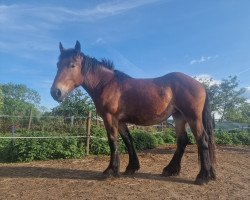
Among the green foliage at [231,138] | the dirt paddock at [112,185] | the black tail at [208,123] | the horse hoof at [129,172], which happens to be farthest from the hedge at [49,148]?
the green foliage at [231,138]

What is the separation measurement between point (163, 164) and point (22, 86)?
8522 centimetres

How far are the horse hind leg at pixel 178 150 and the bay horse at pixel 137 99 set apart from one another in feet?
0.37

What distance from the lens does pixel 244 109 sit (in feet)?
198

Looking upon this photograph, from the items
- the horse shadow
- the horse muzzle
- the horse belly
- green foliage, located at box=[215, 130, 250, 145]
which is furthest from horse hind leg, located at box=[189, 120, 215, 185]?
green foliage, located at box=[215, 130, 250, 145]

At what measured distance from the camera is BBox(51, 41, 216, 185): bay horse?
5332 mm

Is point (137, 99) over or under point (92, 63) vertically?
under

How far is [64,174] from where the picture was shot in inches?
235

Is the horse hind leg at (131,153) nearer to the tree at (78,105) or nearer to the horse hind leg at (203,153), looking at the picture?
the horse hind leg at (203,153)

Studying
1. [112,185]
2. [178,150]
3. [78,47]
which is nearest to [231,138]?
[178,150]

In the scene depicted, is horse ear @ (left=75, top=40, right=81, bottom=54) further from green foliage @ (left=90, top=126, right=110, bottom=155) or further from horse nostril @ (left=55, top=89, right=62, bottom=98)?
green foliage @ (left=90, top=126, right=110, bottom=155)

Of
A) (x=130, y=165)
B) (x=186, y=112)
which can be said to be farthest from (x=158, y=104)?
(x=130, y=165)

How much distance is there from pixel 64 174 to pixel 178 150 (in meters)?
2.38

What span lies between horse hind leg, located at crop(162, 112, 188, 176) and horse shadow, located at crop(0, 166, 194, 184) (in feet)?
0.68

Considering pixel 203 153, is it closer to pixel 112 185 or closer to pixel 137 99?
pixel 137 99
